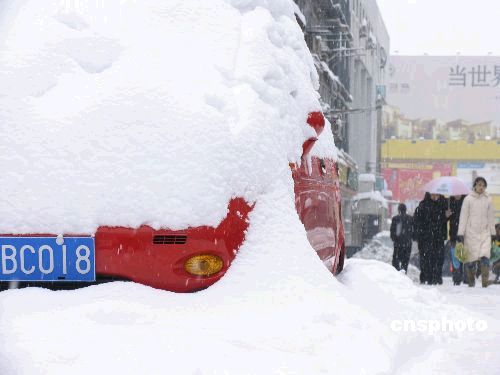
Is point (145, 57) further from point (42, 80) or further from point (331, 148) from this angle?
point (331, 148)

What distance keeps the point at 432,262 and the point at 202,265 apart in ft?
27.4

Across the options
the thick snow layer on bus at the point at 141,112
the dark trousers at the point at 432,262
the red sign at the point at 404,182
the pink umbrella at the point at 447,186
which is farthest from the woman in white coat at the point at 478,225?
the red sign at the point at 404,182

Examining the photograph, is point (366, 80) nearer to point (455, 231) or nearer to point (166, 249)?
point (455, 231)

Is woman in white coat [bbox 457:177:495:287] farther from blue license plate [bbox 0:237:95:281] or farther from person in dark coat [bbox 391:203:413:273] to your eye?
blue license plate [bbox 0:237:95:281]

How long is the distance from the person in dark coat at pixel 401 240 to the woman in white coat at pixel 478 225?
112 inches

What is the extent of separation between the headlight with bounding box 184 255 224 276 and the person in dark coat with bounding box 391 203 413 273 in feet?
34.6

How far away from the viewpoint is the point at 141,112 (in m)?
3.28

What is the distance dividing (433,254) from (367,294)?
7.12 metres

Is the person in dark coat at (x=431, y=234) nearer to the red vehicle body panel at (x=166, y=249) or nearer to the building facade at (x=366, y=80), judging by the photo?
the red vehicle body panel at (x=166, y=249)

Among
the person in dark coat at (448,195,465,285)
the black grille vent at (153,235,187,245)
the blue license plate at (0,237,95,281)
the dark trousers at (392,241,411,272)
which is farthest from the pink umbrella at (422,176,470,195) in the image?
the blue license plate at (0,237,95,281)

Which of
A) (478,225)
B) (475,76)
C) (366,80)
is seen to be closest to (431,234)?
(478,225)

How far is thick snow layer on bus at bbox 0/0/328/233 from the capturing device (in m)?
3.11

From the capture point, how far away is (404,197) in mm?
63406

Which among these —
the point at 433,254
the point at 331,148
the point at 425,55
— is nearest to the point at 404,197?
the point at 425,55
